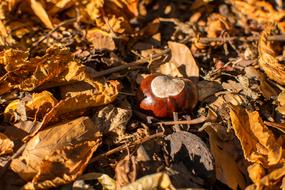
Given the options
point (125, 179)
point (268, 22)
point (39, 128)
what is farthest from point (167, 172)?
point (268, 22)

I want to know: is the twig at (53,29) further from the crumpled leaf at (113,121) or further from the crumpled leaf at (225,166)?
the crumpled leaf at (225,166)

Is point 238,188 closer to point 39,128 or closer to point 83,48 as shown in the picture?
point 39,128

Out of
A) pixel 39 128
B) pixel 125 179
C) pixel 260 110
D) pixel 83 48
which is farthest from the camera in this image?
pixel 83 48

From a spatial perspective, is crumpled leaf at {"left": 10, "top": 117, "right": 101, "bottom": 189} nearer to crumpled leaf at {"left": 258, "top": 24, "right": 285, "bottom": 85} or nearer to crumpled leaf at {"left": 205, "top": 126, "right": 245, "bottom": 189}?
crumpled leaf at {"left": 205, "top": 126, "right": 245, "bottom": 189}

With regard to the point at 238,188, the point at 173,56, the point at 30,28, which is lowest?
the point at 238,188

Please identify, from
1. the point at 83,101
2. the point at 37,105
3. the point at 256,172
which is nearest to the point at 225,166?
the point at 256,172

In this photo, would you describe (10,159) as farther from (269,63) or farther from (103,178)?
(269,63)
